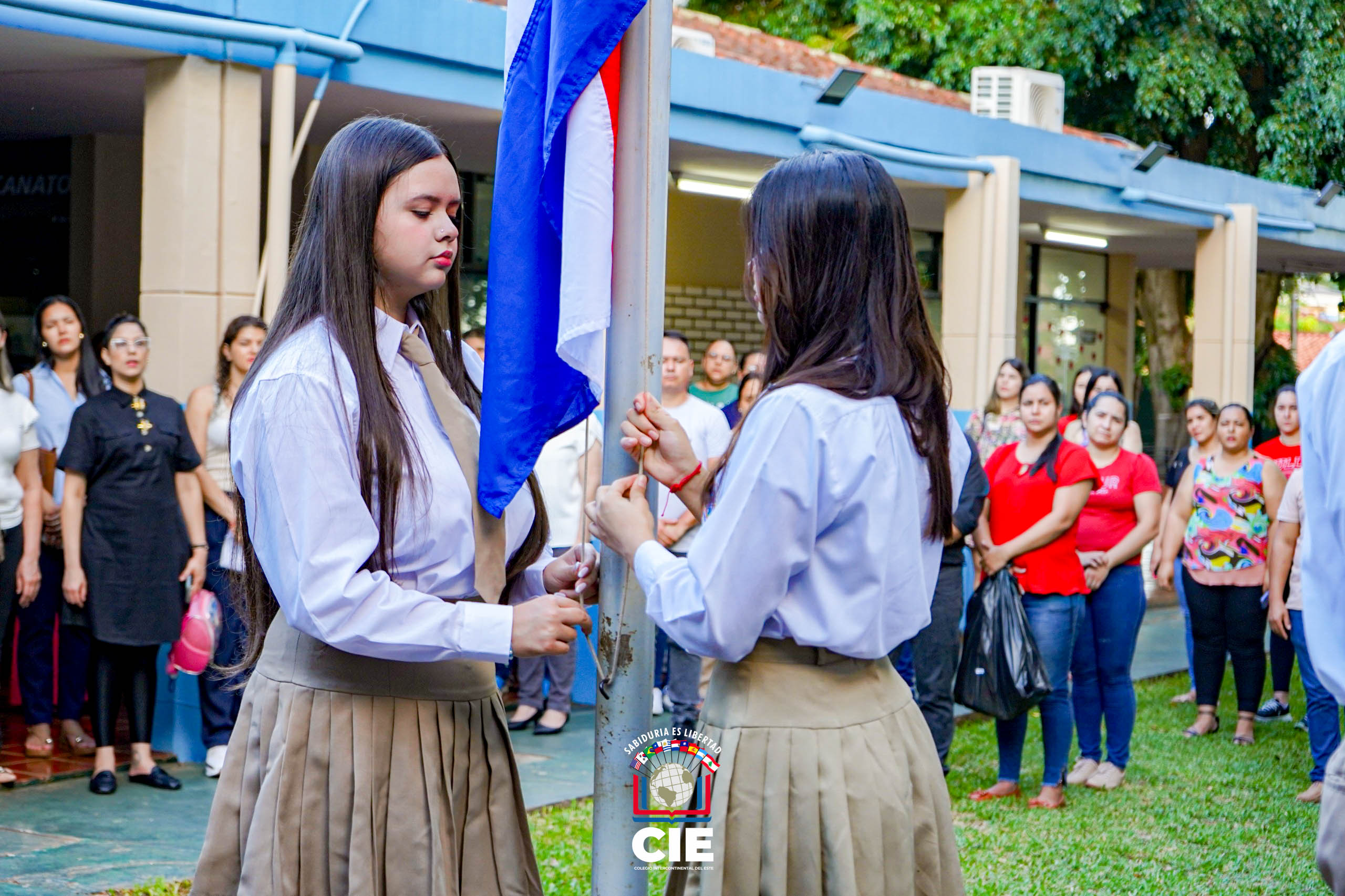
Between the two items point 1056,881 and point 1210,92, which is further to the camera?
point 1210,92

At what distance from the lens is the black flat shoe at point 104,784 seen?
634 centimetres

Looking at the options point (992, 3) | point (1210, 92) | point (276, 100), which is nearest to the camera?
point (276, 100)

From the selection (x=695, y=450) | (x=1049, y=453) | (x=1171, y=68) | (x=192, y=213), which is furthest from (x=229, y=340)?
(x=1171, y=68)

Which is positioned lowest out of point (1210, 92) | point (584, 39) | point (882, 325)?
point (882, 325)

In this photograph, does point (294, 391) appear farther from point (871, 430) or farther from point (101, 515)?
point (101, 515)

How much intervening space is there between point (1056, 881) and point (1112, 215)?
10.9 m

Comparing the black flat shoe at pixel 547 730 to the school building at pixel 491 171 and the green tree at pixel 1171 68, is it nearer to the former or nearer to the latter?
the school building at pixel 491 171

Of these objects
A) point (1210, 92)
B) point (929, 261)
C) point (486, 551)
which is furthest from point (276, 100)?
point (1210, 92)

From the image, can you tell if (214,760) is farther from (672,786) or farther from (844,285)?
(844,285)

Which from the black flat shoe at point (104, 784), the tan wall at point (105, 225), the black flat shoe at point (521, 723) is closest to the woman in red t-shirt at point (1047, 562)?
the black flat shoe at point (521, 723)

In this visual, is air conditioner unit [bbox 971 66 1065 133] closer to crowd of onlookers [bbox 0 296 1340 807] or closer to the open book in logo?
crowd of onlookers [bbox 0 296 1340 807]

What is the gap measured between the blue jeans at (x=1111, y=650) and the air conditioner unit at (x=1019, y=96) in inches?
331

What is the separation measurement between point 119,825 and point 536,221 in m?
4.11

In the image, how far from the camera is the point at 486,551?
8.66ft
